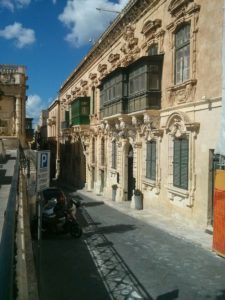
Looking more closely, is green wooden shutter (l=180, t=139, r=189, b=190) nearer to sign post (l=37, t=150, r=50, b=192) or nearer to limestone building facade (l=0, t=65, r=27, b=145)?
sign post (l=37, t=150, r=50, b=192)

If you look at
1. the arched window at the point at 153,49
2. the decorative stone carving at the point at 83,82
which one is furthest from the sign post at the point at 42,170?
the decorative stone carving at the point at 83,82

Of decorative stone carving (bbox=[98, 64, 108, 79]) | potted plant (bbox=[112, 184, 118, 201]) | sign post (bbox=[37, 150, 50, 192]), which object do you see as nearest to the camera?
sign post (bbox=[37, 150, 50, 192])

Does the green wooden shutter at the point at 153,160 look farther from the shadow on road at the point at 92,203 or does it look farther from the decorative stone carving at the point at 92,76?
the decorative stone carving at the point at 92,76

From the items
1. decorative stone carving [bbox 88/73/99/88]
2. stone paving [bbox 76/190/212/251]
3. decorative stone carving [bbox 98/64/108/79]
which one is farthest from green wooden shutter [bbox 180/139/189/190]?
decorative stone carving [bbox 88/73/99/88]

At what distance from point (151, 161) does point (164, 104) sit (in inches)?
114

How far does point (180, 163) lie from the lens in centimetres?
1545

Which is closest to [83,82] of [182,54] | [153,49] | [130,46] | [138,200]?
[130,46]

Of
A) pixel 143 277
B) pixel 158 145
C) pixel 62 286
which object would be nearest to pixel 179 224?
pixel 158 145

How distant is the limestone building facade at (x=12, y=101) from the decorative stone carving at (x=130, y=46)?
16.2 meters

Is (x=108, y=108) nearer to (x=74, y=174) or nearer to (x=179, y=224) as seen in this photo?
(x=179, y=224)

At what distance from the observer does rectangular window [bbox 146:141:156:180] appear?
18344mm

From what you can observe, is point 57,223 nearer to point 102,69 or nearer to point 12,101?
point 102,69

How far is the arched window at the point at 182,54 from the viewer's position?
15.1m

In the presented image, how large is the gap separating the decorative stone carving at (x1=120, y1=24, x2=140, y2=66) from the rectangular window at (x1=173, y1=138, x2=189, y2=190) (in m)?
6.76
